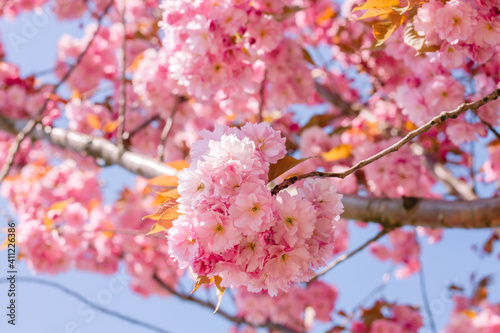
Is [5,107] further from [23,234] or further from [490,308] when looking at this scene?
[490,308]

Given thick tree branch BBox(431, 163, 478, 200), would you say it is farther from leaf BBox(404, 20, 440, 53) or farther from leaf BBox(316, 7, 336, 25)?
leaf BBox(316, 7, 336, 25)

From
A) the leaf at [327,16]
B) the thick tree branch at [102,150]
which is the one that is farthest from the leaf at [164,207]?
the leaf at [327,16]

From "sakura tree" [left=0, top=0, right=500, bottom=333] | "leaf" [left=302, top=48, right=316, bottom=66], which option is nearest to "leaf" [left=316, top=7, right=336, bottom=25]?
Answer: "sakura tree" [left=0, top=0, right=500, bottom=333]

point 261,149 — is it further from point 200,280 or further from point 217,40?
point 217,40

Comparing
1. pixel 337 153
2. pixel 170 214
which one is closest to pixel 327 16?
pixel 337 153

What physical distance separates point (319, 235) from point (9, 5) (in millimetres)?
4993

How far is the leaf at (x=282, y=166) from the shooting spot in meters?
0.96

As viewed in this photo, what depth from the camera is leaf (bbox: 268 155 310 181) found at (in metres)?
0.96

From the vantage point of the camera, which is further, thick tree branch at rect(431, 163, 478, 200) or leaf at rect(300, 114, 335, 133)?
leaf at rect(300, 114, 335, 133)

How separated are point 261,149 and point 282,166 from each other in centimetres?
6

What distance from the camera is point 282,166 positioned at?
3.16ft

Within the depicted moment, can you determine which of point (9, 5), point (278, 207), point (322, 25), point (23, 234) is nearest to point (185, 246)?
point (278, 207)

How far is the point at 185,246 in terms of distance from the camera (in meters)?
0.92

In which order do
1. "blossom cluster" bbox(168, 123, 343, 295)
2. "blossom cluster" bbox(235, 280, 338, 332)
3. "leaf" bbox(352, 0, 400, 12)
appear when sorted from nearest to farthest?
"blossom cluster" bbox(168, 123, 343, 295)
"leaf" bbox(352, 0, 400, 12)
"blossom cluster" bbox(235, 280, 338, 332)
